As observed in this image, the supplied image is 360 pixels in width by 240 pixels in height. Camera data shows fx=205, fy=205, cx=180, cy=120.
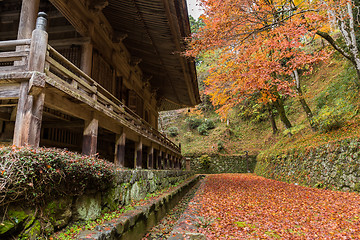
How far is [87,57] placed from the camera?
21.6 feet

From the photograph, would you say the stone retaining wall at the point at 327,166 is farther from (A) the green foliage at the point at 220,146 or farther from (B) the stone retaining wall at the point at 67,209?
(A) the green foliage at the point at 220,146

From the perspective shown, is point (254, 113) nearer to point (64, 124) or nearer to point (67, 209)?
point (64, 124)

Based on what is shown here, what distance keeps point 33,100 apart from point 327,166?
9889 mm

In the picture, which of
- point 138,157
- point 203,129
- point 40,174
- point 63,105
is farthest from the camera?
point 203,129

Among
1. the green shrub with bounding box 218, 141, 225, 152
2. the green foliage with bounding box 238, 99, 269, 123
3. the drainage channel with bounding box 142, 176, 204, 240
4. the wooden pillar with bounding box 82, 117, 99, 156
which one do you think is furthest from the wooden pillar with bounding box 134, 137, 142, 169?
the green foliage with bounding box 238, 99, 269, 123

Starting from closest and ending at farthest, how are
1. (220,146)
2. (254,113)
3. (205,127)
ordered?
(220,146)
(254,113)
(205,127)

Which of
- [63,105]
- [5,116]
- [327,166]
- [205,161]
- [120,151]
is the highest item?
[5,116]

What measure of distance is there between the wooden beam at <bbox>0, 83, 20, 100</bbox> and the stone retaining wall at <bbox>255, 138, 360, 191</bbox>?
31.4 ft

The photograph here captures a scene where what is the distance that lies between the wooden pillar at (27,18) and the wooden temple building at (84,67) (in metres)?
0.02

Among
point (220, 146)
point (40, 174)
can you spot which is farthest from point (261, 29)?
point (220, 146)

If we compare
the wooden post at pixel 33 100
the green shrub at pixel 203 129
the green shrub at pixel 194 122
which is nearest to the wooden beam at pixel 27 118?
the wooden post at pixel 33 100

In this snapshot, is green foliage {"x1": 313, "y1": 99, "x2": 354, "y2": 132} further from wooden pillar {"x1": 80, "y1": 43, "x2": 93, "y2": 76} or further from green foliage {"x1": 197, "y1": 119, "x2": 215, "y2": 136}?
green foliage {"x1": 197, "y1": 119, "x2": 215, "y2": 136}

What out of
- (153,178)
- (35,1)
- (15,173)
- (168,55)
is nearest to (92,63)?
(35,1)

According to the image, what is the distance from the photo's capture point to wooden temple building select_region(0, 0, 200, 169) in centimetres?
361
